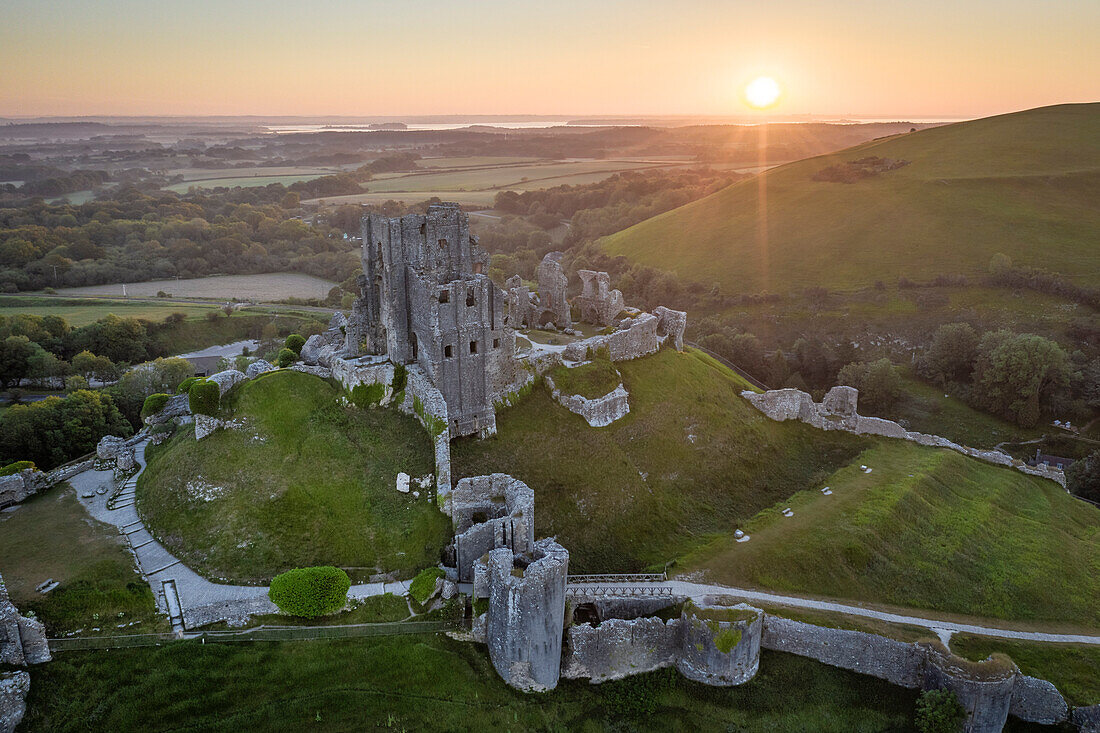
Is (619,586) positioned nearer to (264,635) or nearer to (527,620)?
(527,620)

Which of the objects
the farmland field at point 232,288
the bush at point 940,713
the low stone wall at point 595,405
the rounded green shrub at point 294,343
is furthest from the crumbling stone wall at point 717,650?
the farmland field at point 232,288

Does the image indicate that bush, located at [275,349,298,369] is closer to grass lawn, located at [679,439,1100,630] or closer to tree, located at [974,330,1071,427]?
grass lawn, located at [679,439,1100,630]

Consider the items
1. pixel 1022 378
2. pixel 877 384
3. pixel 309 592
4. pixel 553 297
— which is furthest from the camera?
pixel 877 384

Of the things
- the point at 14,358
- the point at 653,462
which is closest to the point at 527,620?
A: the point at 653,462

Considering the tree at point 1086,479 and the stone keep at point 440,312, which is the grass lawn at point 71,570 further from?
the tree at point 1086,479

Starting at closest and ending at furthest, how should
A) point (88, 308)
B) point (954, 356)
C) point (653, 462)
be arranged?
1. point (653, 462)
2. point (954, 356)
3. point (88, 308)

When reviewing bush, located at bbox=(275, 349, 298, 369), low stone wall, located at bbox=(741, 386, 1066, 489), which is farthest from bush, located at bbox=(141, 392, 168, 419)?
A: low stone wall, located at bbox=(741, 386, 1066, 489)

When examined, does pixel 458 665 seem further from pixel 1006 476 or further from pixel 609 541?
pixel 1006 476
